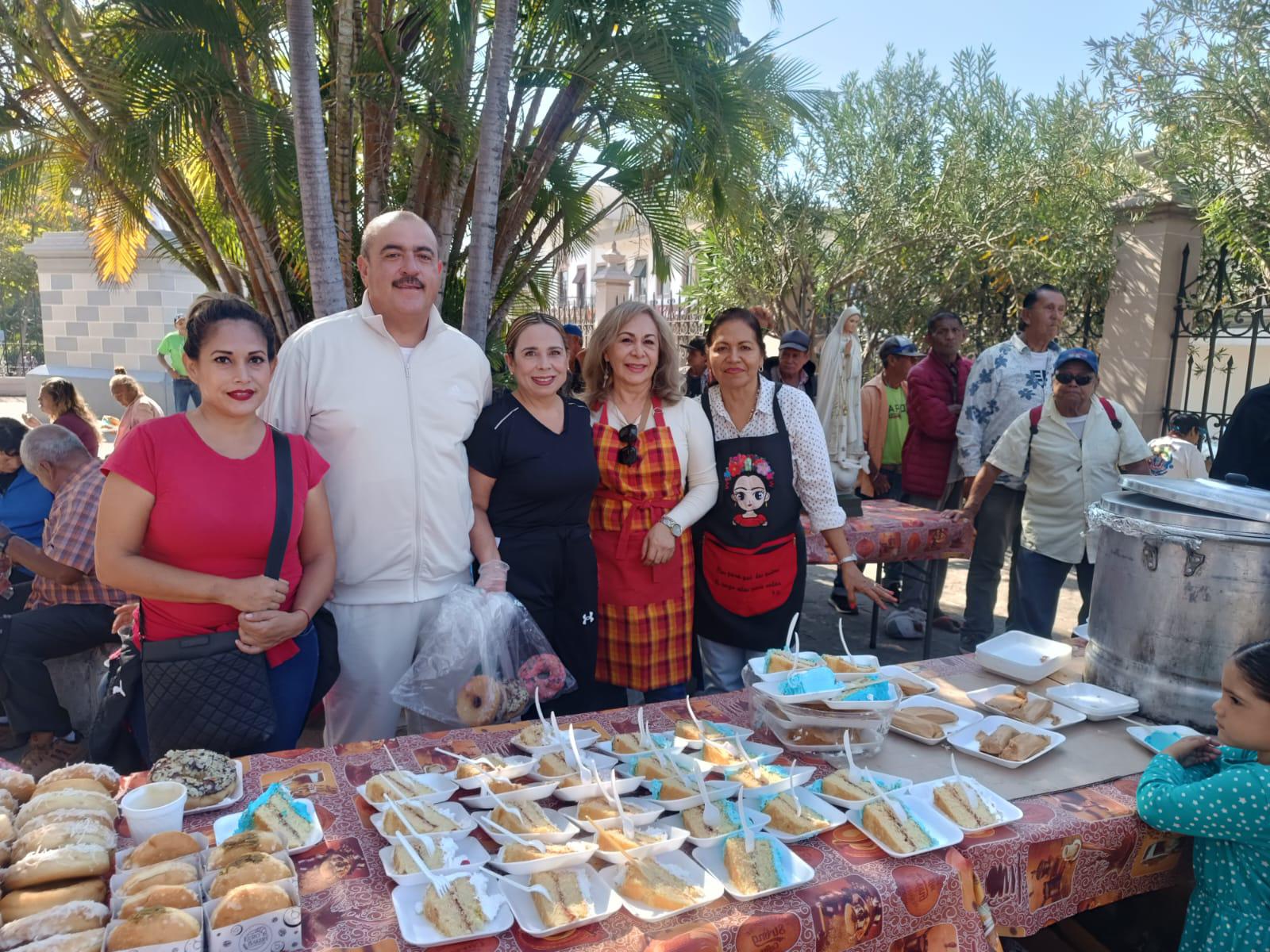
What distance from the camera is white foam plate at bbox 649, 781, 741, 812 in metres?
1.84

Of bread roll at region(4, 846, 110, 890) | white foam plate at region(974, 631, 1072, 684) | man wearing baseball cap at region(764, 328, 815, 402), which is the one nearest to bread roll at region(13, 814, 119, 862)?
bread roll at region(4, 846, 110, 890)

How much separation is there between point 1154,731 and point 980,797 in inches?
28.5

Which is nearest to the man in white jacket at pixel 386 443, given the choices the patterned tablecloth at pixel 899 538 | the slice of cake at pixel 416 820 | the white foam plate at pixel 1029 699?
the slice of cake at pixel 416 820

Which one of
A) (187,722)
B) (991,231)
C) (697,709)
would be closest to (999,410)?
(697,709)

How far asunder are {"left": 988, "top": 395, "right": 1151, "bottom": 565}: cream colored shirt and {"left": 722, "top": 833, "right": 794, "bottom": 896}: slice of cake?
3.46 m

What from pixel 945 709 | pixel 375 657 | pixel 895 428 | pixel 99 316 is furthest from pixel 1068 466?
pixel 99 316

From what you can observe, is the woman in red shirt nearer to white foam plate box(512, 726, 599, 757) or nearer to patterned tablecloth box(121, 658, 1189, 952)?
patterned tablecloth box(121, 658, 1189, 952)

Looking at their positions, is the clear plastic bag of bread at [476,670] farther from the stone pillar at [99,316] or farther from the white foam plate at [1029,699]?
the stone pillar at [99,316]

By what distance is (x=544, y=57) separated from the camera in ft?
22.3

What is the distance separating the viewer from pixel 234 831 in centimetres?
169

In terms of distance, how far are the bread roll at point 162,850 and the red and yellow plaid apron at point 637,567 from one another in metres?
1.73

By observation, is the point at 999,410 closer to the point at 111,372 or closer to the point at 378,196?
the point at 378,196

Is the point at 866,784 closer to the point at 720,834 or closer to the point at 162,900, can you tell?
the point at 720,834

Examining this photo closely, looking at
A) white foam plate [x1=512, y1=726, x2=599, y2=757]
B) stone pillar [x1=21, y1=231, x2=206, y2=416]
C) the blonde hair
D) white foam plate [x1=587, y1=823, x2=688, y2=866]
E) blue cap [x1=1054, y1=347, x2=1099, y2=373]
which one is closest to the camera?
white foam plate [x1=587, y1=823, x2=688, y2=866]
